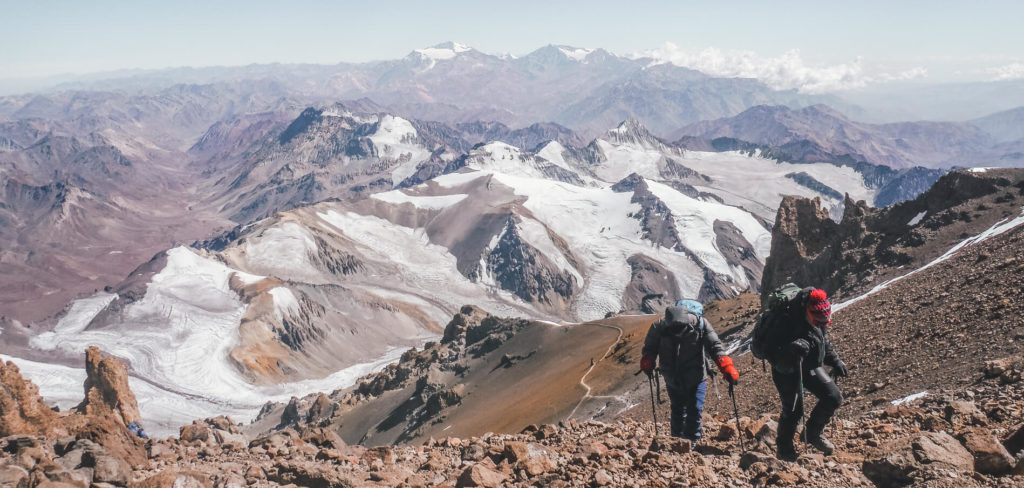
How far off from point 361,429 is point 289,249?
11502cm

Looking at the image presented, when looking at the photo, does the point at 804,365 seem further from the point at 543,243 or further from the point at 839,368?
the point at 543,243

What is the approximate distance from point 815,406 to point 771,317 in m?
1.51

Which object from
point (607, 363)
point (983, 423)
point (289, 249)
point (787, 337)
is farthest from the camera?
point (289, 249)

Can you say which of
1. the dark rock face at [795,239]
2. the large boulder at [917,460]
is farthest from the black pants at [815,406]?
the dark rock face at [795,239]

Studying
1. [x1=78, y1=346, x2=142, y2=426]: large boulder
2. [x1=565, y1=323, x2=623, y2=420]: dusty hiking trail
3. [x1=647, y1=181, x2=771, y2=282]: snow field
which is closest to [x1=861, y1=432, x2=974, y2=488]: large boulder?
[x1=565, y1=323, x2=623, y2=420]: dusty hiking trail

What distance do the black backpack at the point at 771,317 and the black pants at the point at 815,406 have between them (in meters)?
0.53

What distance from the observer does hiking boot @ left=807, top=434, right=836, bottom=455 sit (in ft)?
30.5

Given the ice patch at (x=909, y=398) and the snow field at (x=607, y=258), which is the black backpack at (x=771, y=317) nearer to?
the ice patch at (x=909, y=398)

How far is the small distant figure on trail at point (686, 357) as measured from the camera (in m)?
11.2

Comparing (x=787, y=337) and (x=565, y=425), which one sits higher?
(x=787, y=337)

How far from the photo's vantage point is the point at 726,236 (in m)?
186

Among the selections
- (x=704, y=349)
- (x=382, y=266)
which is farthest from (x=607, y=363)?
(x=382, y=266)

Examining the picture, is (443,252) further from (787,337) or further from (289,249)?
(787,337)

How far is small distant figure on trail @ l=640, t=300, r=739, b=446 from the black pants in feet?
5.14
